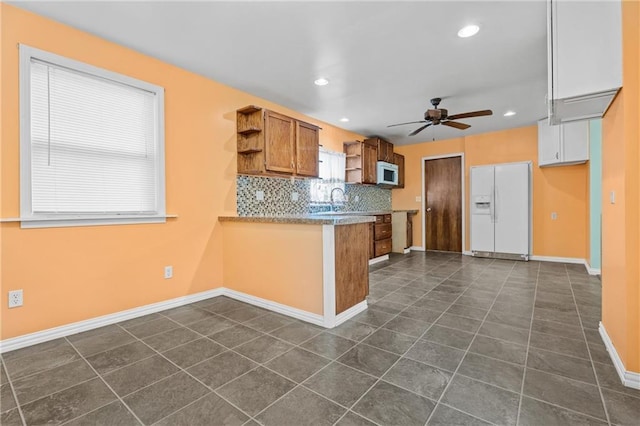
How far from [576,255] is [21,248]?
716 centimetres

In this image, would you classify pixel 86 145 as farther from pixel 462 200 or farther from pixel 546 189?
pixel 546 189

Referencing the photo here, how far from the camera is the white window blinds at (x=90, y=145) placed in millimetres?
2256

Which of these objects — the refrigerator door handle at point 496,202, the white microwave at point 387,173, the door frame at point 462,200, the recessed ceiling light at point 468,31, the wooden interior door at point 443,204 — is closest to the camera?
the recessed ceiling light at point 468,31

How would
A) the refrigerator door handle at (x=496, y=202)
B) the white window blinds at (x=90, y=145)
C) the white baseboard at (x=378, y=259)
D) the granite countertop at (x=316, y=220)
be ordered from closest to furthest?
the white window blinds at (x=90, y=145), the granite countertop at (x=316, y=220), the white baseboard at (x=378, y=259), the refrigerator door handle at (x=496, y=202)

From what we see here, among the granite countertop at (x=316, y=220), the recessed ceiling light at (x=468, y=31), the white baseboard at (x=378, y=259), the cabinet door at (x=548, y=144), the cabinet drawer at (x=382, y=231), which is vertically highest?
the recessed ceiling light at (x=468, y=31)

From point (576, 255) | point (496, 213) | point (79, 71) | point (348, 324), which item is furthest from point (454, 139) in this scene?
point (79, 71)

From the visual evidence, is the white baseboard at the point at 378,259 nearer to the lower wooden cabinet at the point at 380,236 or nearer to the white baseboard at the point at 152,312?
the lower wooden cabinet at the point at 380,236

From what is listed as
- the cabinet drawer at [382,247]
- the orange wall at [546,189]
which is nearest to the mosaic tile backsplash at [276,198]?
the cabinet drawer at [382,247]

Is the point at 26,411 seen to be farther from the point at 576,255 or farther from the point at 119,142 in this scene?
the point at 576,255

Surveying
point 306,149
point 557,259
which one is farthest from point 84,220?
point 557,259

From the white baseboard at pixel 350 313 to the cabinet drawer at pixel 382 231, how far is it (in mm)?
2393

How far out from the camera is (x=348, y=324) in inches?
99.4

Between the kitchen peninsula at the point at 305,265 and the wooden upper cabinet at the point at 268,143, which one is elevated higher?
the wooden upper cabinet at the point at 268,143

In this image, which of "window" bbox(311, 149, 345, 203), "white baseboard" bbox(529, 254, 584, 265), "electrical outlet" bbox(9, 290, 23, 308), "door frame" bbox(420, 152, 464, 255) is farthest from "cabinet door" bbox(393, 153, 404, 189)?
"electrical outlet" bbox(9, 290, 23, 308)
